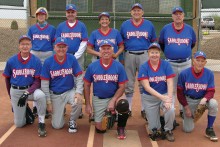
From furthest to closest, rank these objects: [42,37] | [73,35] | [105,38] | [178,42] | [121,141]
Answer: [42,37] < [73,35] < [105,38] < [178,42] < [121,141]

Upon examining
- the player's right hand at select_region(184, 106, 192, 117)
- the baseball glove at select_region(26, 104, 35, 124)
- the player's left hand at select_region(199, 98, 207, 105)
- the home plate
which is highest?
the player's left hand at select_region(199, 98, 207, 105)

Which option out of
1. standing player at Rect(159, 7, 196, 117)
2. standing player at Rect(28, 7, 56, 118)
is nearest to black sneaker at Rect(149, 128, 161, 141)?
standing player at Rect(159, 7, 196, 117)

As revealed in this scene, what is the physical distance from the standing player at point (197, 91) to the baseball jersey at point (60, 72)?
165 cm

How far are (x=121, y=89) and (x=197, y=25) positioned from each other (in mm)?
6484

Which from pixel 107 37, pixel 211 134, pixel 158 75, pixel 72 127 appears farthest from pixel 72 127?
pixel 211 134

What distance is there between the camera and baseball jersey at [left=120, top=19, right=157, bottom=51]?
605 cm

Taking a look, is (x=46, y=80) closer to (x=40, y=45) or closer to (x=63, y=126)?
(x=63, y=126)

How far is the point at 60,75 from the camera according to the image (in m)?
5.47

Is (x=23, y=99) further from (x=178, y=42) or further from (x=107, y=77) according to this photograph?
(x=178, y=42)

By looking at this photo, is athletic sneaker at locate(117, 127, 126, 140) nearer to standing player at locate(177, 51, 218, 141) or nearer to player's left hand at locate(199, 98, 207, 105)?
standing player at locate(177, 51, 218, 141)

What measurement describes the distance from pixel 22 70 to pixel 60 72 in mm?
595

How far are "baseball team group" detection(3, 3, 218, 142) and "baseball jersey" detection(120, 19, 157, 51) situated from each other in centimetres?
2

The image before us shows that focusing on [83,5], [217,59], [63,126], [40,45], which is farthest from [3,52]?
[63,126]

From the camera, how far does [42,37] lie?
6.56 metres
